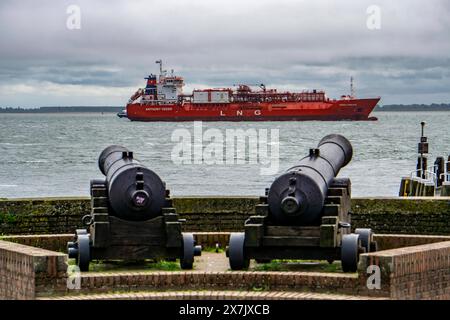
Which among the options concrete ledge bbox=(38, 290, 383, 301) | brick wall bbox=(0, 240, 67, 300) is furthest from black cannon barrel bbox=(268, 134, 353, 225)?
brick wall bbox=(0, 240, 67, 300)

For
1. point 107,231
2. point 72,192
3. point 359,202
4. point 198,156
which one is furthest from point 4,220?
point 198,156

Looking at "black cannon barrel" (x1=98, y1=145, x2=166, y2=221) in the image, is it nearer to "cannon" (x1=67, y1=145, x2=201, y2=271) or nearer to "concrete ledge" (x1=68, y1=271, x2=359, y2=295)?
"cannon" (x1=67, y1=145, x2=201, y2=271)

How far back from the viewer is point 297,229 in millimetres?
12344

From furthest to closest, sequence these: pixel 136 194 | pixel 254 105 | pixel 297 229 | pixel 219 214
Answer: pixel 254 105 → pixel 219 214 → pixel 136 194 → pixel 297 229

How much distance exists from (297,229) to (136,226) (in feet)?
5.31

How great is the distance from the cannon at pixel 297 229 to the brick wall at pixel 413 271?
730 mm

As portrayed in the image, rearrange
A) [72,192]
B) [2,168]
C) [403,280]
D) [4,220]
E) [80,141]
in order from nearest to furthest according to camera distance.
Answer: [403,280], [4,220], [72,192], [2,168], [80,141]

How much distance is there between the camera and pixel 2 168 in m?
53.8

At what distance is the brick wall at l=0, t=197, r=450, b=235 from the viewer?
1548 centimetres

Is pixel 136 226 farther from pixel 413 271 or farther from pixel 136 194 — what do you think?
pixel 413 271

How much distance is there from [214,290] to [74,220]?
441 cm

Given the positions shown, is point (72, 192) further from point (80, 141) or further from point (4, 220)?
point (80, 141)

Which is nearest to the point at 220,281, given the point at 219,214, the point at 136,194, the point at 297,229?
the point at 297,229

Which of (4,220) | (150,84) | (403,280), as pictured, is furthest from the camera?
(150,84)
